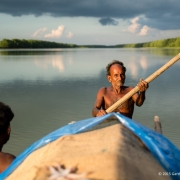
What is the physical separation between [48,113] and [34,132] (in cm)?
114

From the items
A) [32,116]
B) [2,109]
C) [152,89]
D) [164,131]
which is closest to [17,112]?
[32,116]

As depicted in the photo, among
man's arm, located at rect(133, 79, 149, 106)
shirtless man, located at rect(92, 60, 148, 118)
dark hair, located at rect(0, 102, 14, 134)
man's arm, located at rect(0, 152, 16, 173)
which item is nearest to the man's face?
shirtless man, located at rect(92, 60, 148, 118)

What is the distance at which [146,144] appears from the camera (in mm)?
1746

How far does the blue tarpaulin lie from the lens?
1654 mm

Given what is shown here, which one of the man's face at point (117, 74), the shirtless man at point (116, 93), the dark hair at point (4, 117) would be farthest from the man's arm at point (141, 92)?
the dark hair at point (4, 117)

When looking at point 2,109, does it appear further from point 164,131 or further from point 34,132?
point 164,131

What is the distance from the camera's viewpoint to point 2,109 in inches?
74.0

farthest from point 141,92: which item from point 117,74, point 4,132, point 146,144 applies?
point 4,132

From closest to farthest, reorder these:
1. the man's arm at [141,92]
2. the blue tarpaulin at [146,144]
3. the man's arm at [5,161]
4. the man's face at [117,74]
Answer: the blue tarpaulin at [146,144], the man's arm at [5,161], the man's arm at [141,92], the man's face at [117,74]

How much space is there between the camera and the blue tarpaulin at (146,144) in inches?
65.1

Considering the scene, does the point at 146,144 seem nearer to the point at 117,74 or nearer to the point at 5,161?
the point at 5,161

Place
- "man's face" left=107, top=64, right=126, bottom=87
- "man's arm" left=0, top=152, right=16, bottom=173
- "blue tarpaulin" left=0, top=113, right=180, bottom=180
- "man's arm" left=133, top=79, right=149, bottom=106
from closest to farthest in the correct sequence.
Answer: "blue tarpaulin" left=0, top=113, right=180, bottom=180 < "man's arm" left=0, top=152, right=16, bottom=173 < "man's arm" left=133, top=79, right=149, bottom=106 < "man's face" left=107, top=64, right=126, bottom=87

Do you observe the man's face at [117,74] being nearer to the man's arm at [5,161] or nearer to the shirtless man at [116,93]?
the shirtless man at [116,93]

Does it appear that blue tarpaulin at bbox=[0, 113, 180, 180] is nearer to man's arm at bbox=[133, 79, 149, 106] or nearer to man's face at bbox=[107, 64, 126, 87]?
man's arm at bbox=[133, 79, 149, 106]
